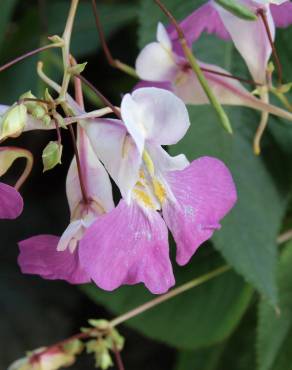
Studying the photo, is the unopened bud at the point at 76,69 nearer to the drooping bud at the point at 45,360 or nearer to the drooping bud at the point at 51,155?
the drooping bud at the point at 51,155

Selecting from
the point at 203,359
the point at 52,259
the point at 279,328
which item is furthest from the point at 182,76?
the point at 203,359

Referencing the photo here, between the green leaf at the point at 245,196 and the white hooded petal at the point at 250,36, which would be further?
the green leaf at the point at 245,196

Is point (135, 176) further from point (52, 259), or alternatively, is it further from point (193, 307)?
point (193, 307)

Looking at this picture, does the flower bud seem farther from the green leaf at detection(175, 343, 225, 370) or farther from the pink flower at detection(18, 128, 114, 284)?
the green leaf at detection(175, 343, 225, 370)

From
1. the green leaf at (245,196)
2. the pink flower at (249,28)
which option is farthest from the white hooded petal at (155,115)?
the green leaf at (245,196)

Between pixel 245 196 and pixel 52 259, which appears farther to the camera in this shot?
pixel 245 196

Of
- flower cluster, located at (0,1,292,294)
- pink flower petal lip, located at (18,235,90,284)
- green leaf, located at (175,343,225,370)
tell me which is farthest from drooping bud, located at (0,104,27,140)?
green leaf, located at (175,343,225,370)

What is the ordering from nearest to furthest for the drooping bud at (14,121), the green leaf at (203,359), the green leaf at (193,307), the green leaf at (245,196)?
1. the drooping bud at (14,121)
2. the green leaf at (245,196)
3. the green leaf at (193,307)
4. the green leaf at (203,359)
